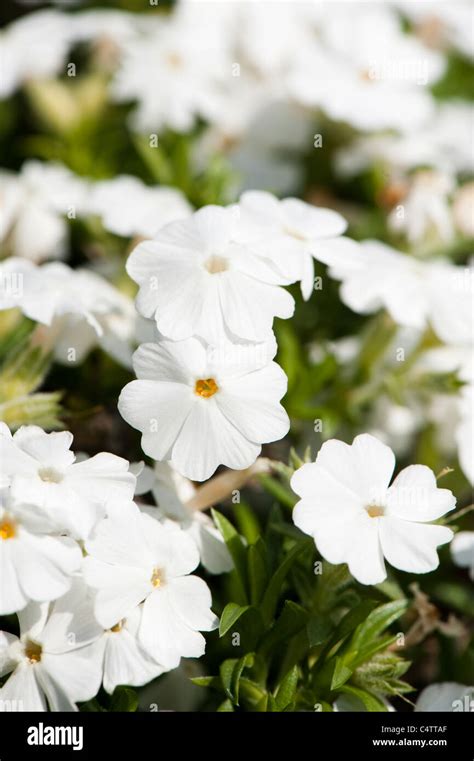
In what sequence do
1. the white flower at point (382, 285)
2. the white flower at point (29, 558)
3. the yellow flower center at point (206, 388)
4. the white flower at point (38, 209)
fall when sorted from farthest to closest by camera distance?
the white flower at point (38, 209)
the white flower at point (382, 285)
the yellow flower center at point (206, 388)
the white flower at point (29, 558)

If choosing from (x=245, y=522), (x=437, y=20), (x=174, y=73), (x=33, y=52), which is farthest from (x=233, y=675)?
(x=437, y=20)

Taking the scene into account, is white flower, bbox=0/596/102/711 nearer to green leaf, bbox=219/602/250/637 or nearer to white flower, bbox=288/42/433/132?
green leaf, bbox=219/602/250/637

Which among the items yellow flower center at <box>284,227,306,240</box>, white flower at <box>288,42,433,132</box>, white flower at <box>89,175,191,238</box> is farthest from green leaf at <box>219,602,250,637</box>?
white flower at <box>288,42,433,132</box>

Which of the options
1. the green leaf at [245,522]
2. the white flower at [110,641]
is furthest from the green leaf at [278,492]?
the white flower at [110,641]

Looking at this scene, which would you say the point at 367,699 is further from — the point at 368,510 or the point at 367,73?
the point at 367,73

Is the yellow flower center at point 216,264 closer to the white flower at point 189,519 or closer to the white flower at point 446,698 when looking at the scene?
the white flower at point 189,519

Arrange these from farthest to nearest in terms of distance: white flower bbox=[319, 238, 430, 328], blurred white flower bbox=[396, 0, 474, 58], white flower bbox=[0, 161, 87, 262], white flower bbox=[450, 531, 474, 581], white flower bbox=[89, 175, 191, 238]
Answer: blurred white flower bbox=[396, 0, 474, 58], white flower bbox=[0, 161, 87, 262], white flower bbox=[89, 175, 191, 238], white flower bbox=[319, 238, 430, 328], white flower bbox=[450, 531, 474, 581]

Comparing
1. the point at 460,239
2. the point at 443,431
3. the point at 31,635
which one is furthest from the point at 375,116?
the point at 31,635
